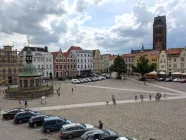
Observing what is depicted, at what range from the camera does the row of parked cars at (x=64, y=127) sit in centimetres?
1805

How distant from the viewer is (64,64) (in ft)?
287

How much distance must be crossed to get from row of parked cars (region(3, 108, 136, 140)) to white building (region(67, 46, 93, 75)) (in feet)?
222

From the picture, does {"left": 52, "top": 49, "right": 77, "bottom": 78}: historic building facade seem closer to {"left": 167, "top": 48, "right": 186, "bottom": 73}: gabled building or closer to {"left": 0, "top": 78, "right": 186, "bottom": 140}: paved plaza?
{"left": 167, "top": 48, "right": 186, "bottom": 73}: gabled building

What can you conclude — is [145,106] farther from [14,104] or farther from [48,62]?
[48,62]

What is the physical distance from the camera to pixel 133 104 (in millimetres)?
34219

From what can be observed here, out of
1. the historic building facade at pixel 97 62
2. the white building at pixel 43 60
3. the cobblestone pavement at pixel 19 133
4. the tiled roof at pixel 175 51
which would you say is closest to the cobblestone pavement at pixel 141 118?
the cobblestone pavement at pixel 19 133

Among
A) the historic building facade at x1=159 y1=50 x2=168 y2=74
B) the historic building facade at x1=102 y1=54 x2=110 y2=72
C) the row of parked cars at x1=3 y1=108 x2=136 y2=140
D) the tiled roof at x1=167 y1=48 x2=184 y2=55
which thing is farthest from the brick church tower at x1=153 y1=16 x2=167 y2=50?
the row of parked cars at x1=3 y1=108 x2=136 y2=140

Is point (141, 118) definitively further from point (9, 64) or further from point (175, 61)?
point (175, 61)

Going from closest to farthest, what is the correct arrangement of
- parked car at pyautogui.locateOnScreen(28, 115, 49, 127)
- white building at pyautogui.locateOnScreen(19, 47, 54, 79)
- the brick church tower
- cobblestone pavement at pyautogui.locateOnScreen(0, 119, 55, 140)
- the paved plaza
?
cobblestone pavement at pyautogui.locateOnScreen(0, 119, 55, 140) < the paved plaza < parked car at pyautogui.locateOnScreen(28, 115, 49, 127) < white building at pyautogui.locateOnScreen(19, 47, 54, 79) < the brick church tower

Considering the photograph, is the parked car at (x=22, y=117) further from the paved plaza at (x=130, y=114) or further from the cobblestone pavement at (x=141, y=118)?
the cobblestone pavement at (x=141, y=118)

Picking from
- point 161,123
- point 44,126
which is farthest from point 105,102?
point 44,126

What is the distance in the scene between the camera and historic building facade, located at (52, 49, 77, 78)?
85.4 metres

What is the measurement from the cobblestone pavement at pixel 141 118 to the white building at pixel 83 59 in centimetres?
6175

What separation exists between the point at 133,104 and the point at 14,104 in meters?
19.5
